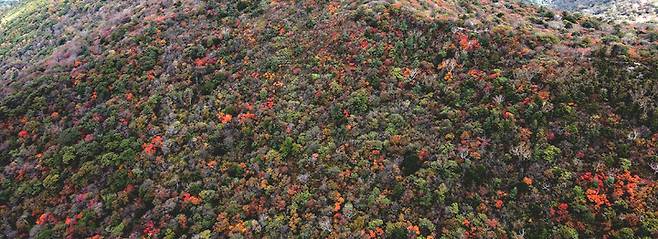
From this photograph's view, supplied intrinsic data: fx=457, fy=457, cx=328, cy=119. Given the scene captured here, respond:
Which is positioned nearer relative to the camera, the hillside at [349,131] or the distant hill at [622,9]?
the hillside at [349,131]

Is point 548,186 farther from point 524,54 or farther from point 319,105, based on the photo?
point 319,105

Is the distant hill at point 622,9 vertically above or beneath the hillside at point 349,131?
beneath

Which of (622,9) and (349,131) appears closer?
(349,131)

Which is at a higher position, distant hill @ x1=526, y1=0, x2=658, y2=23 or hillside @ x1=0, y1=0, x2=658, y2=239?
hillside @ x1=0, y1=0, x2=658, y2=239

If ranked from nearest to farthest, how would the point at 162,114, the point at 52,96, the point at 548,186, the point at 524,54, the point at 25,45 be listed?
the point at 548,186 → the point at 524,54 → the point at 162,114 → the point at 52,96 → the point at 25,45

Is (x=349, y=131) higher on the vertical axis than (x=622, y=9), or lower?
higher

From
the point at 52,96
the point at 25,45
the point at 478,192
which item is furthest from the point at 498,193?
the point at 25,45

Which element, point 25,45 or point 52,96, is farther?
point 25,45

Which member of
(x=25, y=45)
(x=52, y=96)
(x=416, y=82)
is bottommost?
(x=25, y=45)
